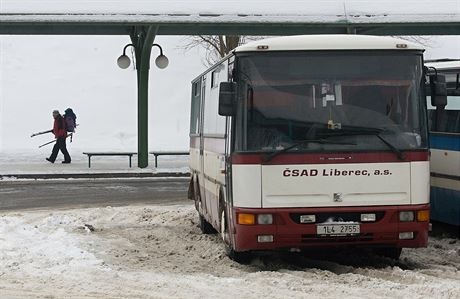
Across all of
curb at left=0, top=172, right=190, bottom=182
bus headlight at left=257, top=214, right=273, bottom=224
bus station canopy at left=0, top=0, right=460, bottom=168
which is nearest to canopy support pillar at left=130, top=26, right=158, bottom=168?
bus station canopy at left=0, top=0, right=460, bottom=168

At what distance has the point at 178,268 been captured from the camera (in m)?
10.2

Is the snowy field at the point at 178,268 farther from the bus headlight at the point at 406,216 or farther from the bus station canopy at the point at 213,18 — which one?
the bus station canopy at the point at 213,18

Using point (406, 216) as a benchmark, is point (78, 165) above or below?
below

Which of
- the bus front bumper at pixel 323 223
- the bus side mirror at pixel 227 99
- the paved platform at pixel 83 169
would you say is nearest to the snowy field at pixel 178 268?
the bus front bumper at pixel 323 223

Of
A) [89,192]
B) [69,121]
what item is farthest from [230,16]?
[69,121]

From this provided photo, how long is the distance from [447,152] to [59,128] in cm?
1909

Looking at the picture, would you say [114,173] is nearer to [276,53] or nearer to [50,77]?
[276,53]

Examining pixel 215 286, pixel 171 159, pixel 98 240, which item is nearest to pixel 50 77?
pixel 171 159

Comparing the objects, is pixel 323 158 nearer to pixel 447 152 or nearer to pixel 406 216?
pixel 406 216

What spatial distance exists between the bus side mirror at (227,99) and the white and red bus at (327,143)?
1 cm

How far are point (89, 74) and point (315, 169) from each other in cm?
5474

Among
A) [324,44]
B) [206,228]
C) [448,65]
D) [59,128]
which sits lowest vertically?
[206,228]

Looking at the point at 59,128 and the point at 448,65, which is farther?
the point at 59,128

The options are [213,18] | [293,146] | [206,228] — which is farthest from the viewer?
[213,18]
